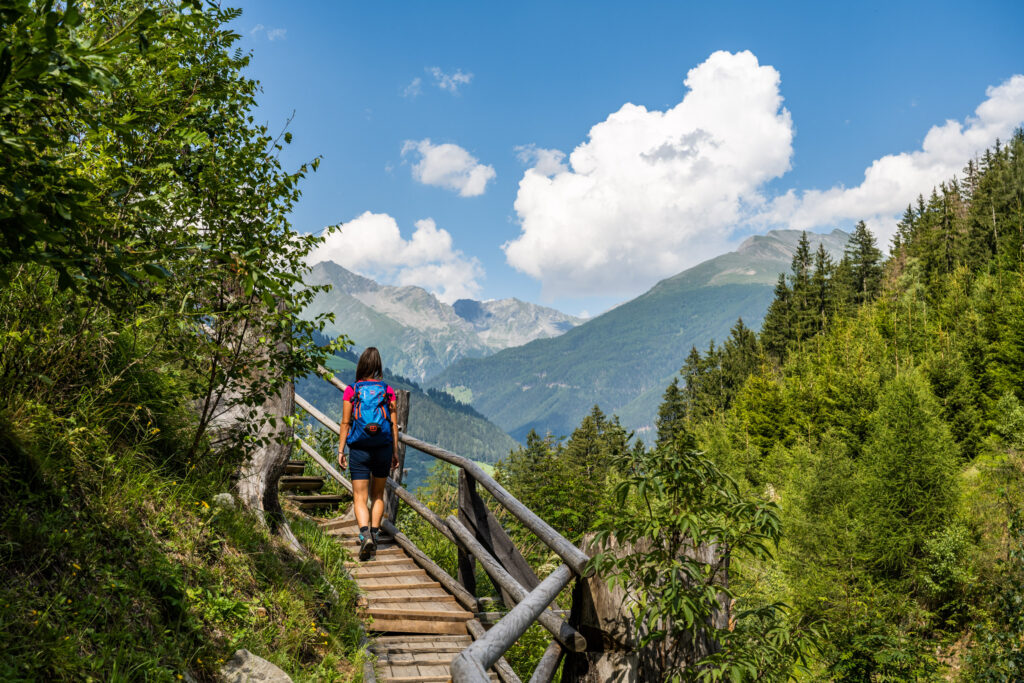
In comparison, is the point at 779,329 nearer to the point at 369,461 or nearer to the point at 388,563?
the point at 388,563

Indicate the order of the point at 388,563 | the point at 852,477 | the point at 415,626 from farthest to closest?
1. the point at 852,477
2. the point at 388,563
3. the point at 415,626

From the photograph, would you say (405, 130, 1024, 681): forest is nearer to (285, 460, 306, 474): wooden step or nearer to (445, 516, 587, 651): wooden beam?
(445, 516, 587, 651): wooden beam

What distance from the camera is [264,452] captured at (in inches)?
224

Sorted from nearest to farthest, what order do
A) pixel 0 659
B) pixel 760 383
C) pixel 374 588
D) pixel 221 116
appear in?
pixel 0 659 → pixel 221 116 → pixel 374 588 → pixel 760 383

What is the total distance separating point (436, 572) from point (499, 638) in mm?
3978

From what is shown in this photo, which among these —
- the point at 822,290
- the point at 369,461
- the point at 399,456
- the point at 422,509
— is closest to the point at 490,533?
the point at 422,509

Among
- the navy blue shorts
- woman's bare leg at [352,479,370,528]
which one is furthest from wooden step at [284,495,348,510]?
the navy blue shorts

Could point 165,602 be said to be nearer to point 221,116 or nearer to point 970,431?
point 221,116

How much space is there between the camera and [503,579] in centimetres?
429

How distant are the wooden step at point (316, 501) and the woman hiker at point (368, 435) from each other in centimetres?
271

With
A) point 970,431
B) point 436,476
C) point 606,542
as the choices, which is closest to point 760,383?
point 970,431

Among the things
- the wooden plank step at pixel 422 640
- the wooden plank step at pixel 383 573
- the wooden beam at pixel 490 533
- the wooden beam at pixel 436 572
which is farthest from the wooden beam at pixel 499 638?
the wooden plank step at pixel 383 573

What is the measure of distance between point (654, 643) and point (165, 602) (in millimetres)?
2748

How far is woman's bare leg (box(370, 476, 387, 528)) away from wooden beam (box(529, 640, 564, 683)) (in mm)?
3100
